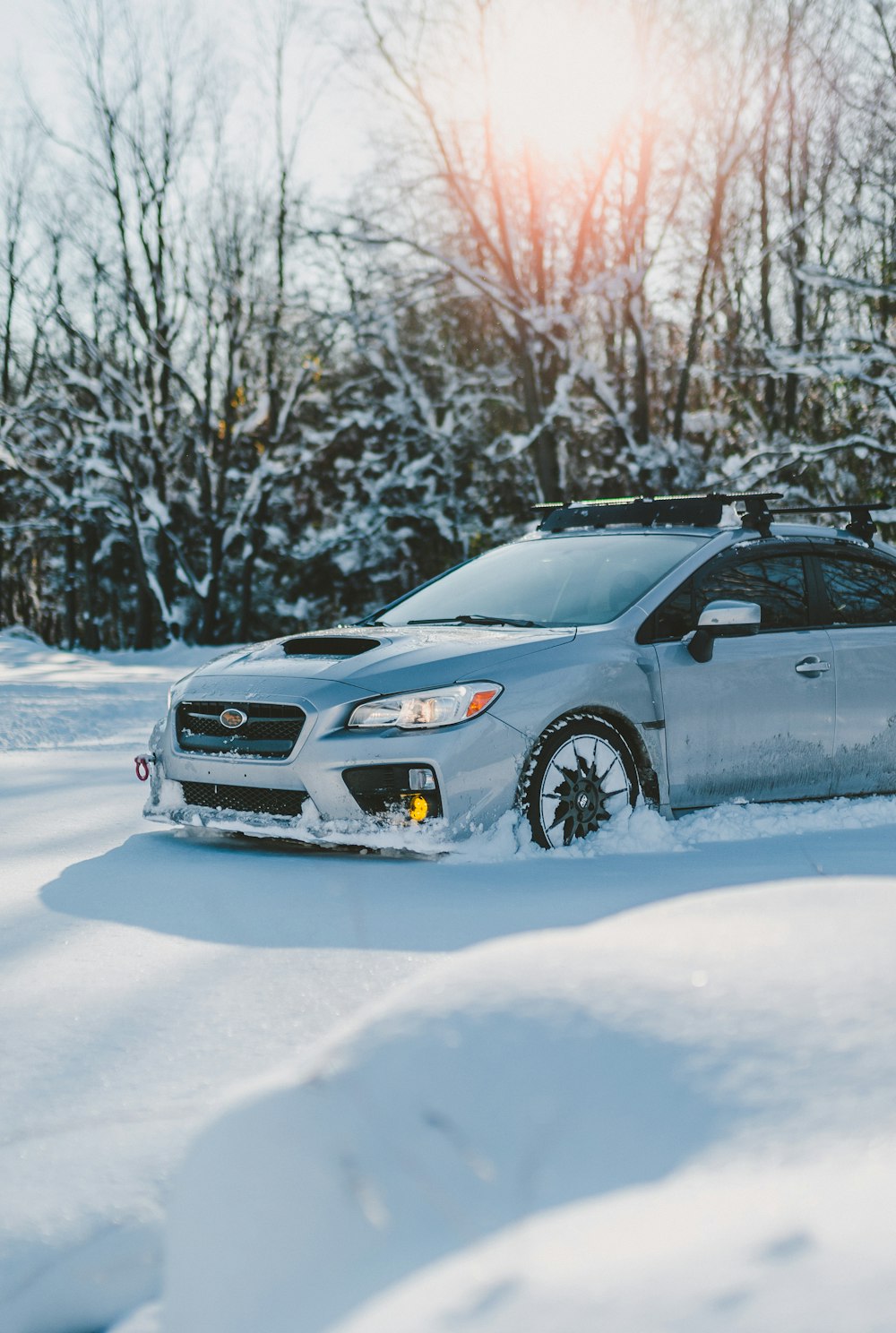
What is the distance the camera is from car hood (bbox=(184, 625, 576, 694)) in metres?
5.64

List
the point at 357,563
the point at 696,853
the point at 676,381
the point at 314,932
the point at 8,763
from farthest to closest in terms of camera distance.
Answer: the point at 357,563 → the point at 676,381 → the point at 8,763 → the point at 696,853 → the point at 314,932

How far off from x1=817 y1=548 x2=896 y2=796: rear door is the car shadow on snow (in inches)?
27.5

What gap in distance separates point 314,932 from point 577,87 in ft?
62.8

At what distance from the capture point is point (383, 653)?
232 inches

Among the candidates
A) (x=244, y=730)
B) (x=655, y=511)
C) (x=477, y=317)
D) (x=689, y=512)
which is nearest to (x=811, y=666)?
(x=689, y=512)

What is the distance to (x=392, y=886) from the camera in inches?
203

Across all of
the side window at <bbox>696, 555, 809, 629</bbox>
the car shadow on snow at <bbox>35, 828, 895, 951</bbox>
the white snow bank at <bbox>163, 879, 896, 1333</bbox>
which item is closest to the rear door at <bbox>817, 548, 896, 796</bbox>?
the side window at <bbox>696, 555, 809, 629</bbox>

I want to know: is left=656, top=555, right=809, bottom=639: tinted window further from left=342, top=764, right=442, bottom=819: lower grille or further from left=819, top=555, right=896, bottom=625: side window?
left=342, top=764, right=442, bottom=819: lower grille

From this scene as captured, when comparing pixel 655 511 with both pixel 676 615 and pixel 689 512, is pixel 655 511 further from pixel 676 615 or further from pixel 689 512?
pixel 676 615

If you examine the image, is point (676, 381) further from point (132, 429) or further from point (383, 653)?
point (383, 653)

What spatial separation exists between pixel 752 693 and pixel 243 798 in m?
2.39

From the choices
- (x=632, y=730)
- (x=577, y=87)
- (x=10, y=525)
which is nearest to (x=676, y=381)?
(x=577, y=87)

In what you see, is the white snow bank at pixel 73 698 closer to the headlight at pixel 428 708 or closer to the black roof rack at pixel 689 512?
the black roof rack at pixel 689 512

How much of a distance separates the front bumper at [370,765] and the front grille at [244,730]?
0.05 m
